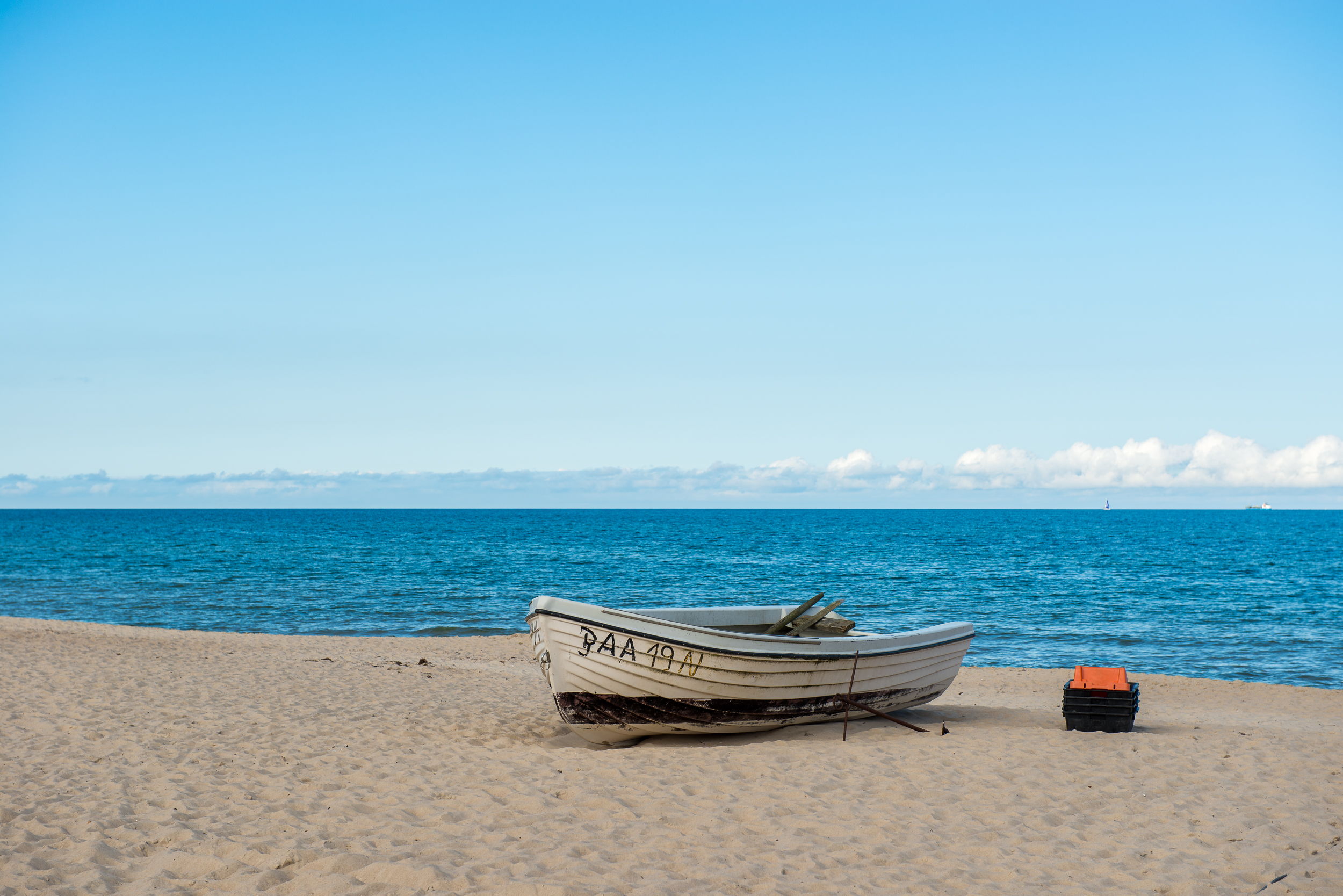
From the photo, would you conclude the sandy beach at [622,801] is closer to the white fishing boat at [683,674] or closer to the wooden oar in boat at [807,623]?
the white fishing boat at [683,674]

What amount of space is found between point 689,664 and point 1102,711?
493 centimetres

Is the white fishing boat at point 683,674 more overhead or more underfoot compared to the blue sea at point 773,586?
more overhead

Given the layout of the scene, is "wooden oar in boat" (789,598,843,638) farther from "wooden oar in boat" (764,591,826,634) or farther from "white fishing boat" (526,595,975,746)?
"white fishing boat" (526,595,975,746)

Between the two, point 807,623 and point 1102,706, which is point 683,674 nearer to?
point 807,623

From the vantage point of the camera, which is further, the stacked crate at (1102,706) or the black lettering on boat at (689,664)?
the stacked crate at (1102,706)

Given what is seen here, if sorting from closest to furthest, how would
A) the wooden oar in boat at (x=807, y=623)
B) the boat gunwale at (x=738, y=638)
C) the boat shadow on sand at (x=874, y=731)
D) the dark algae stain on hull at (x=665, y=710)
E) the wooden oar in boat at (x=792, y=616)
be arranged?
the boat gunwale at (x=738, y=638), the dark algae stain on hull at (x=665, y=710), the boat shadow on sand at (x=874, y=731), the wooden oar in boat at (x=792, y=616), the wooden oar in boat at (x=807, y=623)

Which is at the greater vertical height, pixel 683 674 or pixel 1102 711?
pixel 683 674

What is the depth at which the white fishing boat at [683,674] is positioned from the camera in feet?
28.6

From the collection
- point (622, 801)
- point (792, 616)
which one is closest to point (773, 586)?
point (792, 616)

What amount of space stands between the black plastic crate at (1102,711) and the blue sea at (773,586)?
8557mm

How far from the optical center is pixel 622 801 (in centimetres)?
705

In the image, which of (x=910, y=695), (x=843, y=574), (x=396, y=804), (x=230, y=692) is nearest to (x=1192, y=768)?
(x=910, y=695)

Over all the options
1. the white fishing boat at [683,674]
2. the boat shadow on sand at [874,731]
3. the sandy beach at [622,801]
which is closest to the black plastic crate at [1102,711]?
the boat shadow on sand at [874,731]

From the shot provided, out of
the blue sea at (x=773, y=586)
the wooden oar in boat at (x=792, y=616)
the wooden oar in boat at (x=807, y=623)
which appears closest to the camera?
the wooden oar in boat at (x=792, y=616)
